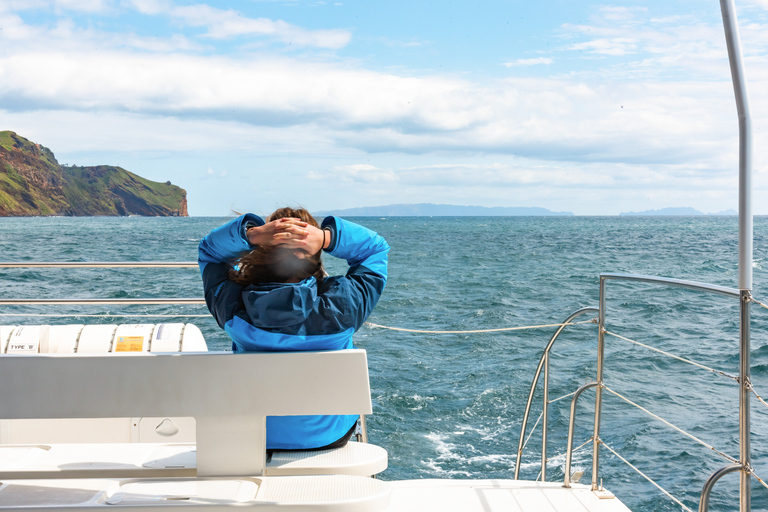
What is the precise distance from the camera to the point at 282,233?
1.47 metres

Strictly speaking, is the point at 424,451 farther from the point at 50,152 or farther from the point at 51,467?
the point at 50,152

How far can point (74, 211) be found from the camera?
98250mm

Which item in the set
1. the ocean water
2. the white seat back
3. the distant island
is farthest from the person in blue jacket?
the distant island

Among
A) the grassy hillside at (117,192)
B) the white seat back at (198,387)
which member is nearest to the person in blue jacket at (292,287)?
the white seat back at (198,387)

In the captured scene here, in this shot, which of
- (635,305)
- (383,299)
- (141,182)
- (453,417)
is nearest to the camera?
(453,417)

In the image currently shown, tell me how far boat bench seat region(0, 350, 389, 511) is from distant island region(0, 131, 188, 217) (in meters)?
98.3

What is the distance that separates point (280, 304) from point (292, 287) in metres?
0.05

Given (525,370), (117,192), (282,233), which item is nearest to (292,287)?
(282,233)

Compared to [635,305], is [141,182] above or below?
above

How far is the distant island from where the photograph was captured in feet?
290

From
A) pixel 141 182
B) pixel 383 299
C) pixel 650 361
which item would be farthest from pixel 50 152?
pixel 650 361

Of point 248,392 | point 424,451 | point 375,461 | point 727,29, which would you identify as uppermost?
point 727,29

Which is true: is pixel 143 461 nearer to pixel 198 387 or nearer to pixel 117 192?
pixel 198 387

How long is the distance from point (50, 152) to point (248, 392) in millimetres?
107358
